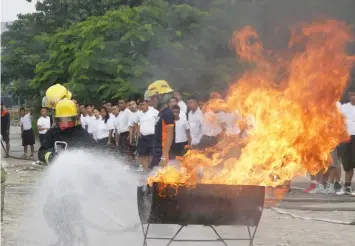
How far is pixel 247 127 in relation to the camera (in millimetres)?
7625

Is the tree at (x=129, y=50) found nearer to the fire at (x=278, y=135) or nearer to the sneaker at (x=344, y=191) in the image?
the sneaker at (x=344, y=191)

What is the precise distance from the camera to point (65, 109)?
7.23 meters

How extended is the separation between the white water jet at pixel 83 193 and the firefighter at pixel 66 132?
0.20 meters

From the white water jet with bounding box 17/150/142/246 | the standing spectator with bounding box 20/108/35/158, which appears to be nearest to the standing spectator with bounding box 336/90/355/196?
the white water jet with bounding box 17/150/142/246

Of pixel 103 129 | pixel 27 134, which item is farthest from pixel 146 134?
pixel 27 134

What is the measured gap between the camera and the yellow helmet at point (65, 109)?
719 centimetres

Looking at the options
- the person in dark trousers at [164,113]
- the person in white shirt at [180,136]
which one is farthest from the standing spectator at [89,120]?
the person in dark trousers at [164,113]

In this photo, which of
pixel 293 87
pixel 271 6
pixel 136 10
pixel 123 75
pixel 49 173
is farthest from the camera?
pixel 136 10

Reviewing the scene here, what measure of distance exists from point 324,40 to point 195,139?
6421 millimetres

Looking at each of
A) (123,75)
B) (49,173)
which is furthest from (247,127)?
(123,75)

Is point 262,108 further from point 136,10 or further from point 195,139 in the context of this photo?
point 136,10

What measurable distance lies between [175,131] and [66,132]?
5.14 m

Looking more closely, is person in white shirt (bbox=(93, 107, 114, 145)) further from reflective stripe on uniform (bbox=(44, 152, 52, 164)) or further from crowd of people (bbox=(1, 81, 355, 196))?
reflective stripe on uniform (bbox=(44, 152, 52, 164))

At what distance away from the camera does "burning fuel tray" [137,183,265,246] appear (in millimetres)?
6055
